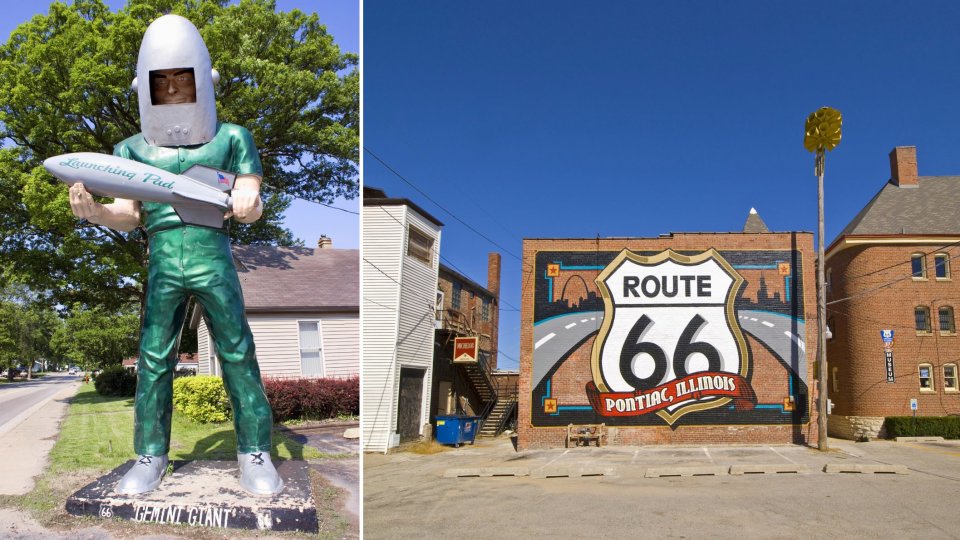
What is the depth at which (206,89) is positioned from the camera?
7.49 meters

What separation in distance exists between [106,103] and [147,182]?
15.2 metres

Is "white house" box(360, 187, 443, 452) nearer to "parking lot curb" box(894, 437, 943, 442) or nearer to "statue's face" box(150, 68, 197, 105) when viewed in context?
"statue's face" box(150, 68, 197, 105)

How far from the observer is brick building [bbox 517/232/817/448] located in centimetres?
2164

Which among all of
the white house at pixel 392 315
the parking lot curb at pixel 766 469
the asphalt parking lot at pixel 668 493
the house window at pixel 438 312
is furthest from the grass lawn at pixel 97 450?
the parking lot curb at pixel 766 469

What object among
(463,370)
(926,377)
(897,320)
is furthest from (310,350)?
(926,377)

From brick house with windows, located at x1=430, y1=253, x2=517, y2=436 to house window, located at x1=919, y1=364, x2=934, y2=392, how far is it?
14984mm

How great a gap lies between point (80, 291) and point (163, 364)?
18317mm

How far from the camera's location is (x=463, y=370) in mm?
26797

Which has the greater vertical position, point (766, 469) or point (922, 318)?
point (922, 318)

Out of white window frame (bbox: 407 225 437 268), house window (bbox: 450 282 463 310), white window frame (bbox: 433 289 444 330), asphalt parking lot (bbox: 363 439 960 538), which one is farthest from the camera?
house window (bbox: 450 282 463 310)

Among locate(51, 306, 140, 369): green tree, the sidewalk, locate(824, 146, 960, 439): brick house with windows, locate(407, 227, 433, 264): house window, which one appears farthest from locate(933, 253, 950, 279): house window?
locate(51, 306, 140, 369): green tree

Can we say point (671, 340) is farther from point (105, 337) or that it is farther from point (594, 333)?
point (105, 337)

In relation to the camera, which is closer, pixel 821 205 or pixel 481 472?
pixel 481 472

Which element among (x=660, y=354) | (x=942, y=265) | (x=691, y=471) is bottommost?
(x=691, y=471)
